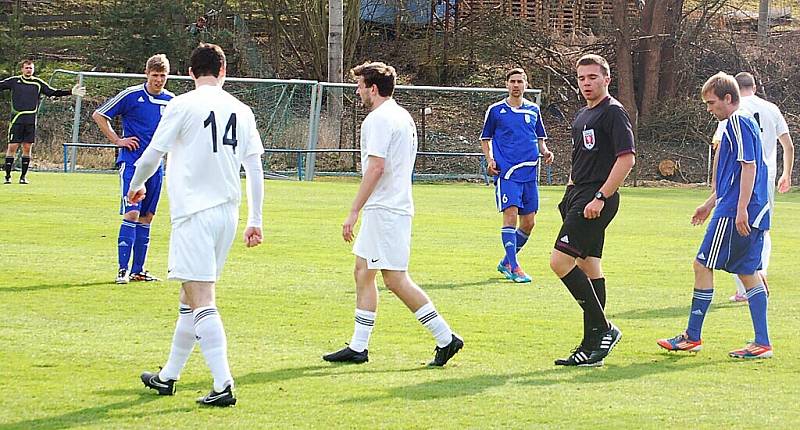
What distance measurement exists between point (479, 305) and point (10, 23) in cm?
3227

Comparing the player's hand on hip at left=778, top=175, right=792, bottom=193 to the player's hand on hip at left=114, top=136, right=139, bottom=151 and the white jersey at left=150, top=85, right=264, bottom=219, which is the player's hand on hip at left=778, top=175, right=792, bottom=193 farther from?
the white jersey at left=150, top=85, right=264, bottom=219

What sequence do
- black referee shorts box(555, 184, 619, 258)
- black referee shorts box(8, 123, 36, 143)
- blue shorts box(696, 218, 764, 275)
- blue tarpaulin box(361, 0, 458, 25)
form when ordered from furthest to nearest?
blue tarpaulin box(361, 0, 458, 25) → black referee shorts box(8, 123, 36, 143) → blue shorts box(696, 218, 764, 275) → black referee shorts box(555, 184, 619, 258)

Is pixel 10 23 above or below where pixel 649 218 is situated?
above

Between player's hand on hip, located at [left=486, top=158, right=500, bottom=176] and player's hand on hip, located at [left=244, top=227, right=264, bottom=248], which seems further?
player's hand on hip, located at [left=486, top=158, right=500, bottom=176]

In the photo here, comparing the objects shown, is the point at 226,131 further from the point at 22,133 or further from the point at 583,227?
the point at 22,133

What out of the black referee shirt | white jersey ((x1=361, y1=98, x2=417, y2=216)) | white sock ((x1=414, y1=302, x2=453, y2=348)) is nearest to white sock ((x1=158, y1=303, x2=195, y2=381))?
white jersey ((x1=361, y1=98, x2=417, y2=216))

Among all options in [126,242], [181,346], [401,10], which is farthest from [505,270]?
[401,10]

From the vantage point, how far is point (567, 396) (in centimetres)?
678

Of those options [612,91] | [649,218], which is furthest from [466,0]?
[649,218]

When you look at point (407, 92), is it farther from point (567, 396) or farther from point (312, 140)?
point (567, 396)

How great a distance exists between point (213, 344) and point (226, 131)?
115 cm

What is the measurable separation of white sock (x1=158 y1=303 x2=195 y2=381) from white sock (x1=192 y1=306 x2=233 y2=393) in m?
0.24

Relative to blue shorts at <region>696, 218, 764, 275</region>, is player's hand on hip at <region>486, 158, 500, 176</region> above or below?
above

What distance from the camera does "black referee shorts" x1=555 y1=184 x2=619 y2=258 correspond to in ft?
25.3
